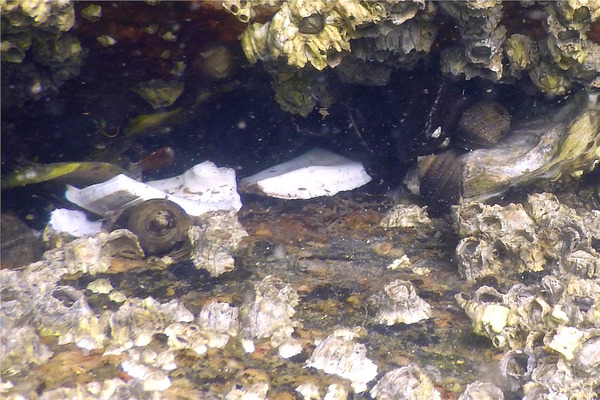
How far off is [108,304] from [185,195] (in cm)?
164

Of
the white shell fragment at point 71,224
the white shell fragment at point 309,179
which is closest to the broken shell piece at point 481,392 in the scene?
the white shell fragment at point 309,179

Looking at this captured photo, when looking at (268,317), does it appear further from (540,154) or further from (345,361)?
(540,154)

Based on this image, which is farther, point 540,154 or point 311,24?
point 540,154

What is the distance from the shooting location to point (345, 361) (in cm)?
217

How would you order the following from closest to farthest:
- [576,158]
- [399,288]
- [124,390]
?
1. [124,390]
2. [399,288]
3. [576,158]

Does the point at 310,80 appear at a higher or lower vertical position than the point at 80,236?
higher

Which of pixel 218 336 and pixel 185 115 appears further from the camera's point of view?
pixel 185 115

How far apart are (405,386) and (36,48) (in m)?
2.94

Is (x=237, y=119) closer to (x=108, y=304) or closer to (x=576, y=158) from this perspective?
(x=108, y=304)

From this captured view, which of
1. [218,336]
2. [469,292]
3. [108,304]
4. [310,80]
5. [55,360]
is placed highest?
[310,80]

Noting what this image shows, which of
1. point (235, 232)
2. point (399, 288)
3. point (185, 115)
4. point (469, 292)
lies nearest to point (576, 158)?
point (469, 292)

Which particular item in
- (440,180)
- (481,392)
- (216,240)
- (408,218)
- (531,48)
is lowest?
(216,240)

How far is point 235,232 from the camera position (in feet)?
11.4

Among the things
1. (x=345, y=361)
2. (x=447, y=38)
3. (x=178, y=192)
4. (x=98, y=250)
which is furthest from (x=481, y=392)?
(x=178, y=192)
